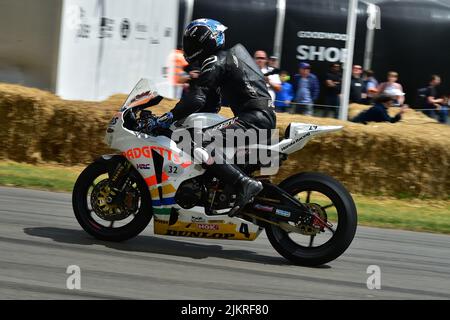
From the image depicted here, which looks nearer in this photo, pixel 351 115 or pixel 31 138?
pixel 31 138

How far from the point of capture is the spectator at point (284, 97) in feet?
46.4

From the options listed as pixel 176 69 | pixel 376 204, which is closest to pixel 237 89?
pixel 376 204

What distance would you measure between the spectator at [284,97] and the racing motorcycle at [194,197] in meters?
7.48

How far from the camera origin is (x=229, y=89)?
6.61 meters

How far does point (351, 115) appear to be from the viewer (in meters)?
14.9

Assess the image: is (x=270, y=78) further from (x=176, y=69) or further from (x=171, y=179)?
(x=171, y=179)

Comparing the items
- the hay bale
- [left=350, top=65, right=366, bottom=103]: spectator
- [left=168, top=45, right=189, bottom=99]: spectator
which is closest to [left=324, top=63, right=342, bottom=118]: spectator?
[left=350, top=65, right=366, bottom=103]: spectator

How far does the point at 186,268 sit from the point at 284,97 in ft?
27.9

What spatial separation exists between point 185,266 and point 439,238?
11.4 feet

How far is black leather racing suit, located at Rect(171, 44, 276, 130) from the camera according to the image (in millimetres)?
6434

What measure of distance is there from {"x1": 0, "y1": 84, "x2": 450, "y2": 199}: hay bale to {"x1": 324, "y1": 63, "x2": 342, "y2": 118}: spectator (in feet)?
10.8
